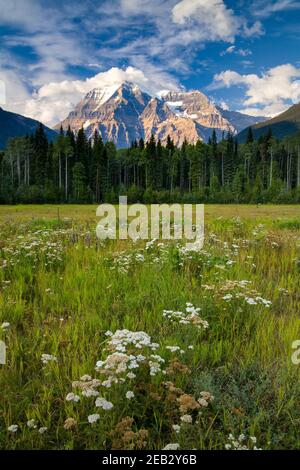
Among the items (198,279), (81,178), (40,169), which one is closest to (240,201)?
(81,178)

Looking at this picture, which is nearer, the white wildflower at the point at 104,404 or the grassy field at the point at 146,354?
the white wildflower at the point at 104,404

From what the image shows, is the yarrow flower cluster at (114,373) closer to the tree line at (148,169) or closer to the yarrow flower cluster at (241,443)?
the yarrow flower cluster at (241,443)

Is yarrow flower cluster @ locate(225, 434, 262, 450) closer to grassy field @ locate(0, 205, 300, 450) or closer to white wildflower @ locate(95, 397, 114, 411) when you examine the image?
grassy field @ locate(0, 205, 300, 450)

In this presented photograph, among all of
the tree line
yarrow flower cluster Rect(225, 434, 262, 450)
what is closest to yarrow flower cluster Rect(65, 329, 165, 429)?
yarrow flower cluster Rect(225, 434, 262, 450)

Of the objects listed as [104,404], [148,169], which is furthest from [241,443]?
[148,169]

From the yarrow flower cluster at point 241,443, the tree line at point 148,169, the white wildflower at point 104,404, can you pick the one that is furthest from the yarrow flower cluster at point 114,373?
the tree line at point 148,169

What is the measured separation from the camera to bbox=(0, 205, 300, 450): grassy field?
9.66 ft

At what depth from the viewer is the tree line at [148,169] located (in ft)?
232

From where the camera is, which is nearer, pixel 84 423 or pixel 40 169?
pixel 84 423

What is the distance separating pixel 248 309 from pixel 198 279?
1.56m

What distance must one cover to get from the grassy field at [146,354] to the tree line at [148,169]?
5848 cm
